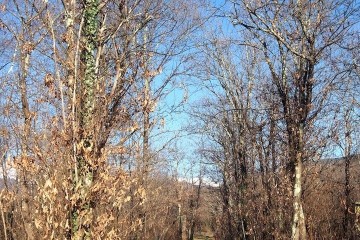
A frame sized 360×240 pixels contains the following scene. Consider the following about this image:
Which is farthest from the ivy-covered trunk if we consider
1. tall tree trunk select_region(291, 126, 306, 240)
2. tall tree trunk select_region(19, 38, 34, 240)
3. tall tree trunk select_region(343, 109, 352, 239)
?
tall tree trunk select_region(343, 109, 352, 239)

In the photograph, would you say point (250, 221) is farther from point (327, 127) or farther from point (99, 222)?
point (99, 222)

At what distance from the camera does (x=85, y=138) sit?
4324 mm

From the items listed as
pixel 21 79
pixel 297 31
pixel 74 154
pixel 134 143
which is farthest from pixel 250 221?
pixel 74 154

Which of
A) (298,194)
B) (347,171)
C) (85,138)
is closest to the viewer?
(85,138)

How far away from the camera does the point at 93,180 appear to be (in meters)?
4.38

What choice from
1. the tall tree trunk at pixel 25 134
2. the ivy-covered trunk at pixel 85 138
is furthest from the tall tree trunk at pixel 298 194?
the tall tree trunk at pixel 25 134

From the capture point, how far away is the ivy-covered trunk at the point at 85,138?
407 centimetres

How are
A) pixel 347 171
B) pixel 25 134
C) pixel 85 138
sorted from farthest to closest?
1. pixel 347 171
2. pixel 25 134
3. pixel 85 138

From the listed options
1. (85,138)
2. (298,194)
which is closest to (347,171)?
(298,194)

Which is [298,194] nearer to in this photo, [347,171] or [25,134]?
[25,134]

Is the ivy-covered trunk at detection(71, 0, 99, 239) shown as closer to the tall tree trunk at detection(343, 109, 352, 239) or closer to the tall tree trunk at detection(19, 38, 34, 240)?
the tall tree trunk at detection(19, 38, 34, 240)

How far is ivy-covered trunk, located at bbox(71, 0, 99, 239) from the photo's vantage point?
407 cm

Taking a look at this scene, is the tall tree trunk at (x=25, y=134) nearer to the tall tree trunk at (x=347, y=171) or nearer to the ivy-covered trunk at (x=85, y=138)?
the ivy-covered trunk at (x=85, y=138)

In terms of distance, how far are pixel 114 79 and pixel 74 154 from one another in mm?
1574
